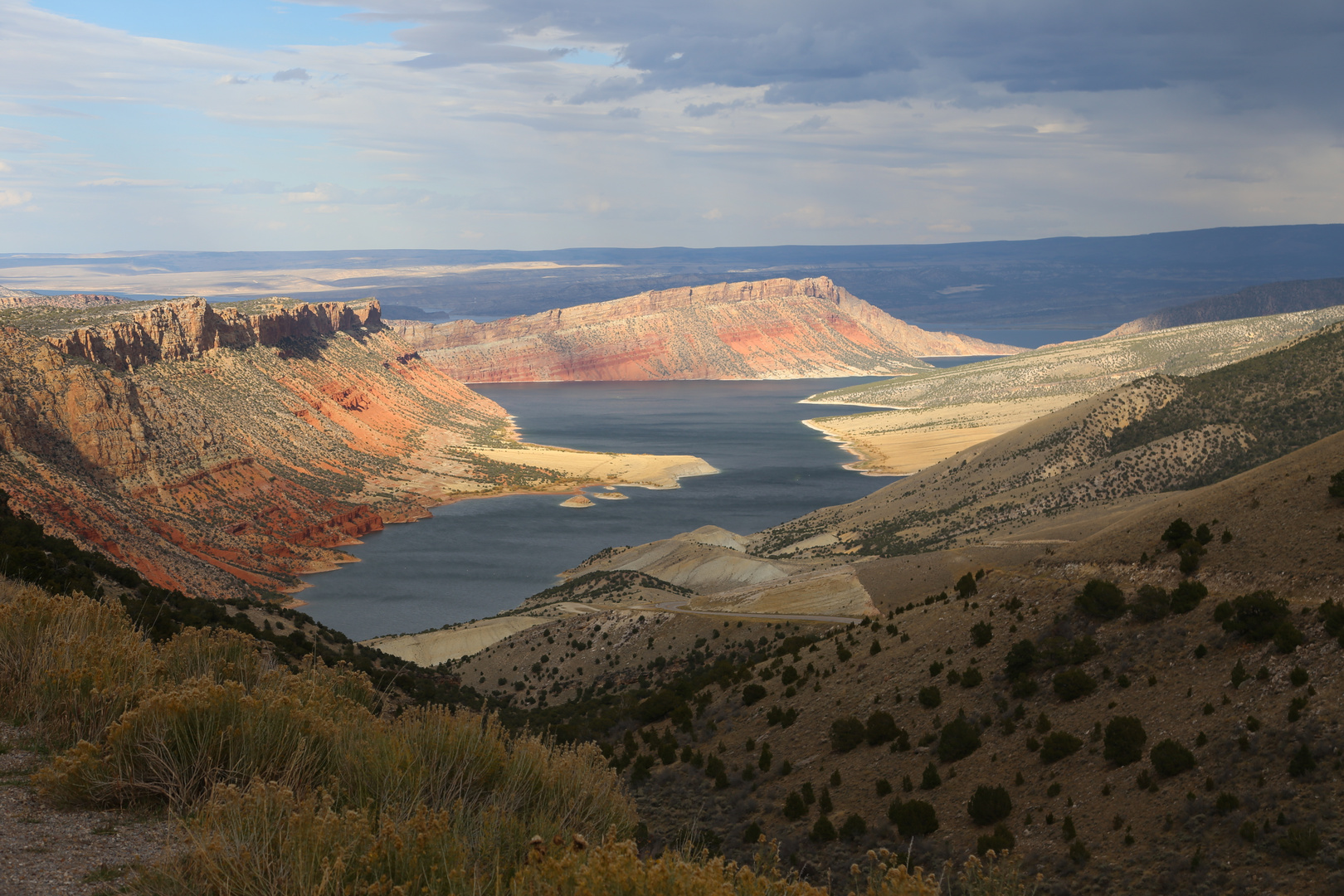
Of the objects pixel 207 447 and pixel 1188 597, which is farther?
pixel 207 447

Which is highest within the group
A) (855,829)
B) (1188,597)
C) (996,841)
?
(1188,597)

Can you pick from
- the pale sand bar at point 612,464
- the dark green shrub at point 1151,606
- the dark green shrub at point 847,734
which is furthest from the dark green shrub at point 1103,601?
the pale sand bar at point 612,464

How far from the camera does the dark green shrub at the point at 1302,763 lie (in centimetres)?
1309

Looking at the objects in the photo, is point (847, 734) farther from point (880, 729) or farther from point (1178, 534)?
point (1178, 534)

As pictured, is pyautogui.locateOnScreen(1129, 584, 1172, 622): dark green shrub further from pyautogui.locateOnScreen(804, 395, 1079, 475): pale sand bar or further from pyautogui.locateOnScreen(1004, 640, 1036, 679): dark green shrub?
pyautogui.locateOnScreen(804, 395, 1079, 475): pale sand bar

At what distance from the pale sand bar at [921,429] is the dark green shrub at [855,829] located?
4304 inches

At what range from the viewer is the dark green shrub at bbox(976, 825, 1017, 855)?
14.5 m

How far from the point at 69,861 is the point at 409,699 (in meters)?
18.4

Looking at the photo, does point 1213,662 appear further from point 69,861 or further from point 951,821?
point 69,861

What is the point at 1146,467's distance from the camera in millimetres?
60531

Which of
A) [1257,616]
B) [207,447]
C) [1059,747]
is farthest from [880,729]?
[207,447]

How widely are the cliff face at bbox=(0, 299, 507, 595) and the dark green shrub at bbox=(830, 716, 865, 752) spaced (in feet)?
154

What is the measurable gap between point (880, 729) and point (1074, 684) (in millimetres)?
3937

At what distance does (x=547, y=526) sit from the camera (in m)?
95.2
